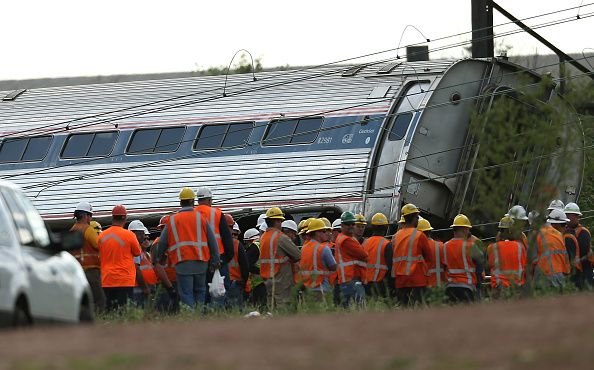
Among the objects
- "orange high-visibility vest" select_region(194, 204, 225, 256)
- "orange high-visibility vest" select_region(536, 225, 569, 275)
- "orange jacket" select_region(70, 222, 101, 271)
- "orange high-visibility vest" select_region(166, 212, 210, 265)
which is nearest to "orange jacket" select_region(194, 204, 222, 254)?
"orange high-visibility vest" select_region(194, 204, 225, 256)

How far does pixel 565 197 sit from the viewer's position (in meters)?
20.5

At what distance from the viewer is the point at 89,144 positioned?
894 inches

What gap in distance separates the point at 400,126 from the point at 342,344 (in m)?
13.0

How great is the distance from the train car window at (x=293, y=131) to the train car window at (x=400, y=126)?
1656 millimetres

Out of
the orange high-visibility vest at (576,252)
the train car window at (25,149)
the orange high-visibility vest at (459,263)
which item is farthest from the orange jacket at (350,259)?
the train car window at (25,149)

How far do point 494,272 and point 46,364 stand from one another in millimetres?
10130

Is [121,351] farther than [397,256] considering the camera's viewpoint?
No

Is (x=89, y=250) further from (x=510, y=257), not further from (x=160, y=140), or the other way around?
(x=160, y=140)

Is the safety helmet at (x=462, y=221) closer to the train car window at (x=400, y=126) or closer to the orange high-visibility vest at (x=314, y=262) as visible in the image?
the orange high-visibility vest at (x=314, y=262)

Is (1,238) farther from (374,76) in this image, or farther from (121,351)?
(374,76)

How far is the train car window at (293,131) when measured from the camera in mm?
20641

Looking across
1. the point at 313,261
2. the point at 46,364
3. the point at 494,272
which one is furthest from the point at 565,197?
the point at 46,364

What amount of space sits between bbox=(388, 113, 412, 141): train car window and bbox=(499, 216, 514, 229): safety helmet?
3525 millimetres

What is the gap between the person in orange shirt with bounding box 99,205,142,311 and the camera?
15.0 metres
